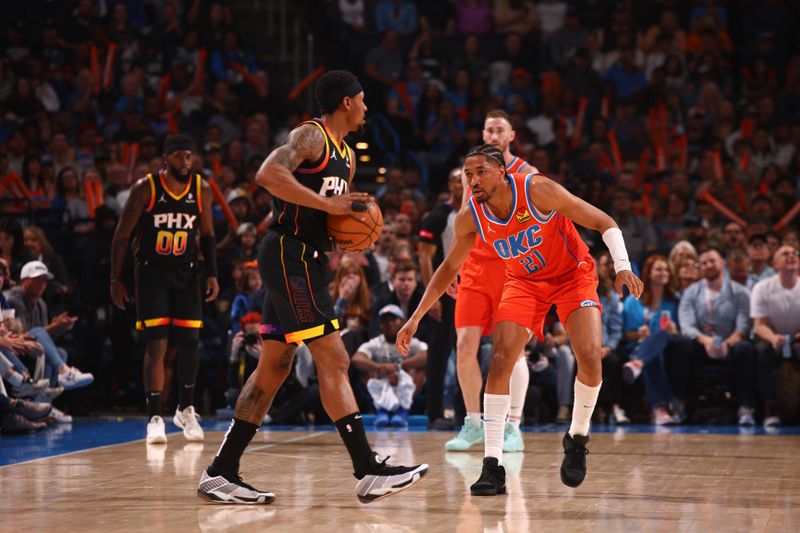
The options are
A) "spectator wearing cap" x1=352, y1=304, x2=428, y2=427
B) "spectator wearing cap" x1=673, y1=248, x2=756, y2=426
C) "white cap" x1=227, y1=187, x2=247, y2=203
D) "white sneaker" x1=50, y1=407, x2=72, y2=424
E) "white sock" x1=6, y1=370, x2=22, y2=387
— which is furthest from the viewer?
"white cap" x1=227, y1=187, x2=247, y2=203

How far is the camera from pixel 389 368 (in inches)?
400

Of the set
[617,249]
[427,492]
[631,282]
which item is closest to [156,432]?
[427,492]

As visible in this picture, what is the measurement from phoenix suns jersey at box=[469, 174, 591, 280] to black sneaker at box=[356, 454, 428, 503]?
135 cm

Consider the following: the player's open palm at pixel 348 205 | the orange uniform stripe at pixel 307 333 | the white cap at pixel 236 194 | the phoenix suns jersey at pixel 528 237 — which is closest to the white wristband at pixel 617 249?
the phoenix suns jersey at pixel 528 237

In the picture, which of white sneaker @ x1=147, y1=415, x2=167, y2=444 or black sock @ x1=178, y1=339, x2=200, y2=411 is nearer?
white sneaker @ x1=147, y1=415, x2=167, y2=444

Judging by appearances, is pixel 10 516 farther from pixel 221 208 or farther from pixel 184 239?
pixel 221 208

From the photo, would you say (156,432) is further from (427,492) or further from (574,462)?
(574,462)

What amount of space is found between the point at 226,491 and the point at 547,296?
1.98m

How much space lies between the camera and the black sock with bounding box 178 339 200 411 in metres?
8.59

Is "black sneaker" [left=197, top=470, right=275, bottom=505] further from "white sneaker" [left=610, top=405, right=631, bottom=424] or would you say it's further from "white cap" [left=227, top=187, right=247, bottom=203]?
"white cap" [left=227, top=187, right=247, bottom=203]

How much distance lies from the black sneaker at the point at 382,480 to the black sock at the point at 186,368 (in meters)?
3.52

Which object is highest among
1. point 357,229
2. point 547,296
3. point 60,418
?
point 357,229

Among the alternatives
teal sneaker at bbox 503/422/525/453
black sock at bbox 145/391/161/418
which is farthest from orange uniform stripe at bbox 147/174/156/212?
teal sneaker at bbox 503/422/525/453

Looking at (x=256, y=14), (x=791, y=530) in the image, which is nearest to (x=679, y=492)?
(x=791, y=530)
